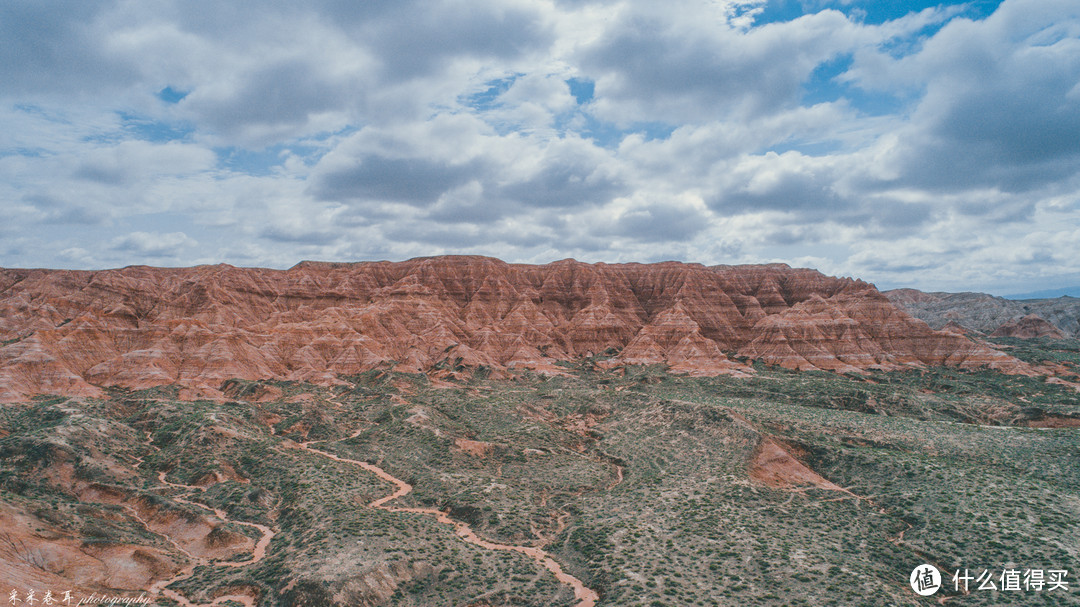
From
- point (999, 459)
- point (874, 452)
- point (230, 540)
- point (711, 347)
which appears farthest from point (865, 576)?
point (711, 347)

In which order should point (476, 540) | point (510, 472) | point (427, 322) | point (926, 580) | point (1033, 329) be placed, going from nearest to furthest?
point (926, 580)
point (476, 540)
point (510, 472)
point (427, 322)
point (1033, 329)

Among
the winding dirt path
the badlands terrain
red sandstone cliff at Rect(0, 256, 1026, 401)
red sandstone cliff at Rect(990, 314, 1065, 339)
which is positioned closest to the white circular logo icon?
the badlands terrain

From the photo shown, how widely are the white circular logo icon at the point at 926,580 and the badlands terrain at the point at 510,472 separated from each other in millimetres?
1041

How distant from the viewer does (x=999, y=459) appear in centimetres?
5016

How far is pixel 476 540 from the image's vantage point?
39938 mm

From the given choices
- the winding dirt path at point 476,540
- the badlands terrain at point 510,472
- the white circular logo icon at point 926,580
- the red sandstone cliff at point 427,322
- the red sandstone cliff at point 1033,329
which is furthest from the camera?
the red sandstone cliff at point 1033,329

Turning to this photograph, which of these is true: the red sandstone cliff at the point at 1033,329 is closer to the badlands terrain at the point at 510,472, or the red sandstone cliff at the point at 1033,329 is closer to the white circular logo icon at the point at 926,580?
the badlands terrain at the point at 510,472

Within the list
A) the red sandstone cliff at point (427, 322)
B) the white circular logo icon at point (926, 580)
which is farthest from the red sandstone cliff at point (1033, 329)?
the white circular logo icon at point (926, 580)

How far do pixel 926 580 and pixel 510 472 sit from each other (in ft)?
A: 116

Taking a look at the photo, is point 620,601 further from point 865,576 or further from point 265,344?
point 265,344

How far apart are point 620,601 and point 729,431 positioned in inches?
1189

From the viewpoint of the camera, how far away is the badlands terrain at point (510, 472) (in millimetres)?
32344

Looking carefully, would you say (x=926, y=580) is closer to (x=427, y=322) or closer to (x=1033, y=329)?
(x=427, y=322)

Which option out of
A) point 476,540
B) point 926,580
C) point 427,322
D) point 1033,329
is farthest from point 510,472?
point 1033,329
